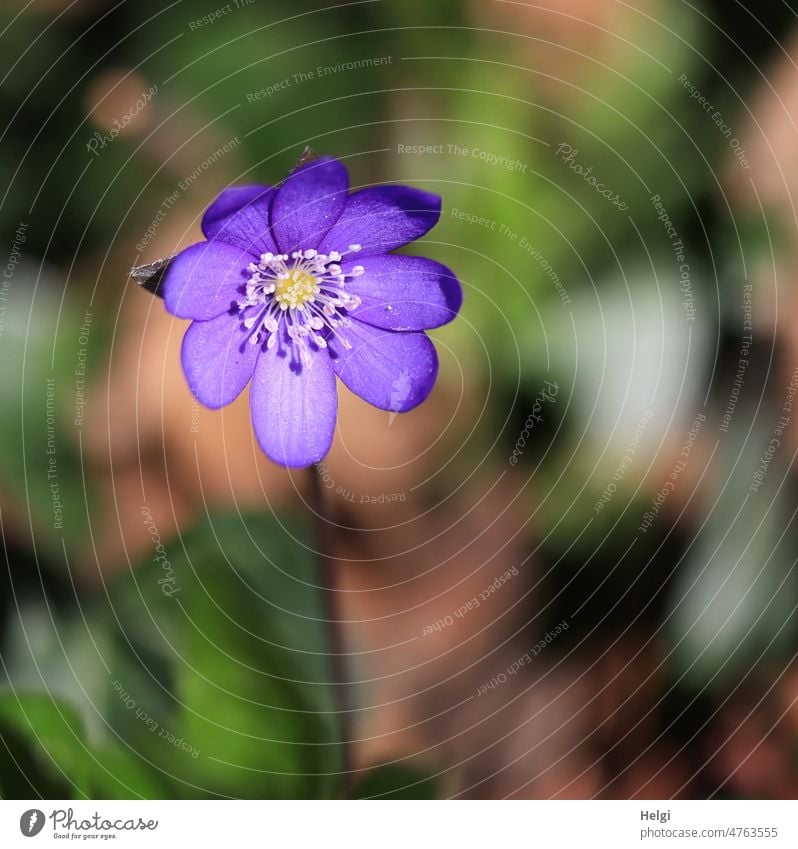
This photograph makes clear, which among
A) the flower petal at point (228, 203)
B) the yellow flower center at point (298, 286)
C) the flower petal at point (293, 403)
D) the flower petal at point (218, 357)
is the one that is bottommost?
the flower petal at point (293, 403)

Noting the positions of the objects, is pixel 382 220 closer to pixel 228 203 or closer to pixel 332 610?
pixel 228 203

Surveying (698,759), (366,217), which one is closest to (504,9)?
(366,217)

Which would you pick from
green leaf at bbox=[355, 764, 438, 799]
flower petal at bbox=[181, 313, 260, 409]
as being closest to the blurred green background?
green leaf at bbox=[355, 764, 438, 799]

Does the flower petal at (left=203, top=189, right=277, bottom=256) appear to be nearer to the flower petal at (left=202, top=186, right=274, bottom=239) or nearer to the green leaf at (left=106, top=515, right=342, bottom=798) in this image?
the flower petal at (left=202, top=186, right=274, bottom=239)

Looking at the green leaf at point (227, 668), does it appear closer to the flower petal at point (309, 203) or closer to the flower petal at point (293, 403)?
the flower petal at point (293, 403)

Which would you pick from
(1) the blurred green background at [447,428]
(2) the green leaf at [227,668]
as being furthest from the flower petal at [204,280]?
(2) the green leaf at [227,668]

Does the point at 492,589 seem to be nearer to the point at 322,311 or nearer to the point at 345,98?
the point at 322,311

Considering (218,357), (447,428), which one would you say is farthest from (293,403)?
(447,428)

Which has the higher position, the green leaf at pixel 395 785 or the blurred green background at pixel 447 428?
the blurred green background at pixel 447 428
